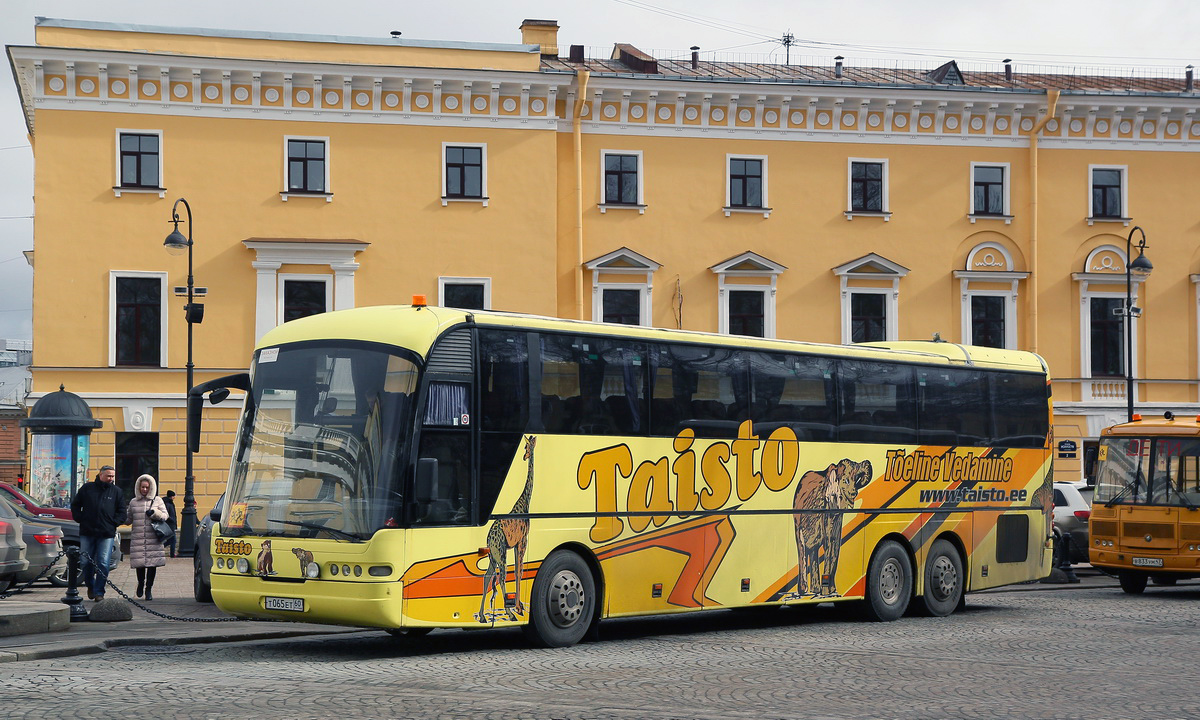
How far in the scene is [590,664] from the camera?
12.9 m

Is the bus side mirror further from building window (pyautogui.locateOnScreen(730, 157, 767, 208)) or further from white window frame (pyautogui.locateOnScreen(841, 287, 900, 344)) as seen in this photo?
white window frame (pyautogui.locateOnScreen(841, 287, 900, 344))

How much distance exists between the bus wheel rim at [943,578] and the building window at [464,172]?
1986 cm

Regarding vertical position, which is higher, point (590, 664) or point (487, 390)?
point (487, 390)

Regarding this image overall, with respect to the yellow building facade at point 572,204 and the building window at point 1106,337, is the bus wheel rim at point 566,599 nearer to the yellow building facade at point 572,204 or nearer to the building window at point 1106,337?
the yellow building facade at point 572,204

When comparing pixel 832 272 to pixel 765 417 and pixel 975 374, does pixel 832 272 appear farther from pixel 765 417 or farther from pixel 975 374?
pixel 765 417

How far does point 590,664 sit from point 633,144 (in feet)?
84.0

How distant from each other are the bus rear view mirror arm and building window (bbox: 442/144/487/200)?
71.2 feet

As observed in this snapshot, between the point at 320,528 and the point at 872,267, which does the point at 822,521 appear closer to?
the point at 320,528

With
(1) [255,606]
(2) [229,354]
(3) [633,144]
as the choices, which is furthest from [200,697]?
(3) [633,144]

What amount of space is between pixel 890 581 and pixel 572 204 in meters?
20.3

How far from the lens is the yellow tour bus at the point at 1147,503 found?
2212 cm

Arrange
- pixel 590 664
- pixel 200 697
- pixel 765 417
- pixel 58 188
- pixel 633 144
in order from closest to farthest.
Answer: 1. pixel 200 697
2. pixel 590 664
3. pixel 765 417
4. pixel 58 188
5. pixel 633 144

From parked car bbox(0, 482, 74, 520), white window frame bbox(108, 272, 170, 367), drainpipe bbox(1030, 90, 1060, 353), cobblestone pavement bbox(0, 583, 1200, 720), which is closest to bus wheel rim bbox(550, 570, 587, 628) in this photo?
cobblestone pavement bbox(0, 583, 1200, 720)

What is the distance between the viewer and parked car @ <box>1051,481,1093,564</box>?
27812 millimetres
